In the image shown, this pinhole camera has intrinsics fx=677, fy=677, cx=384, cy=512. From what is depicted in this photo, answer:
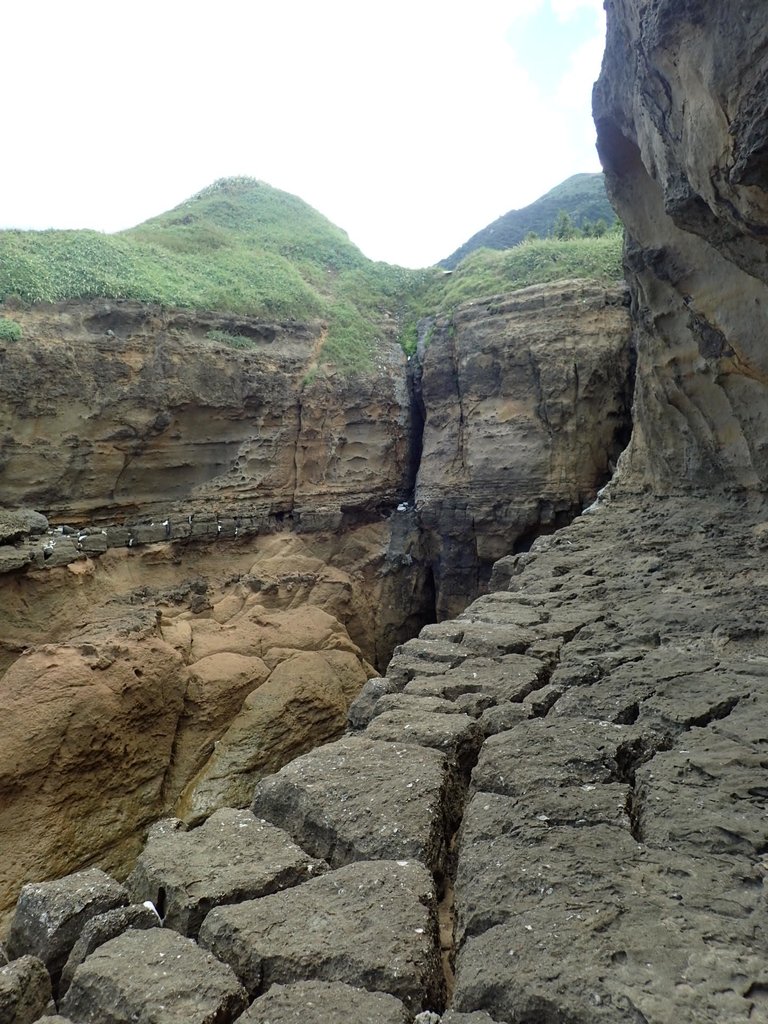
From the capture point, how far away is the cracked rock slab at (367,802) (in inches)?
137

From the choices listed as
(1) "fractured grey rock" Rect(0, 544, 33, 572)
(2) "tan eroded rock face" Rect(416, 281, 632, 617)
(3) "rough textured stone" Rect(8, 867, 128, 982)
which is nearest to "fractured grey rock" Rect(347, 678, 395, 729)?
(3) "rough textured stone" Rect(8, 867, 128, 982)

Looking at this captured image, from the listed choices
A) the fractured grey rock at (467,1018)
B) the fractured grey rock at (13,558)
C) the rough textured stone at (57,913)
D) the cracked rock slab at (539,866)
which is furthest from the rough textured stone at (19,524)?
the fractured grey rock at (467,1018)

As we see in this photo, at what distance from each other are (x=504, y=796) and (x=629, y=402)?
37.5ft

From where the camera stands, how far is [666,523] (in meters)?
8.68

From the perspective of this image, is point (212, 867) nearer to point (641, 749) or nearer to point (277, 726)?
point (641, 749)

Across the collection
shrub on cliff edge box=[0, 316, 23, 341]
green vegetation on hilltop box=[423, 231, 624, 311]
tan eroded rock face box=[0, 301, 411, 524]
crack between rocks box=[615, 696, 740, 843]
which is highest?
green vegetation on hilltop box=[423, 231, 624, 311]

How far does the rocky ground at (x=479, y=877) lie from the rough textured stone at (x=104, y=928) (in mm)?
11

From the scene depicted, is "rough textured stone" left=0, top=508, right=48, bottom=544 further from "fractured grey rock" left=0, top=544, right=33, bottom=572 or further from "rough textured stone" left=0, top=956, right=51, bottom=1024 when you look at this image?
"rough textured stone" left=0, top=956, right=51, bottom=1024

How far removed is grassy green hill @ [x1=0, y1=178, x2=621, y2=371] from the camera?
13.3m

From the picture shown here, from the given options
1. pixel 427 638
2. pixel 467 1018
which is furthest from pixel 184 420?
pixel 467 1018

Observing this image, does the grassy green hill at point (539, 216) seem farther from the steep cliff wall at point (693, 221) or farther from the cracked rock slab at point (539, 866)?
the cracked rock slab at point (539, 866)

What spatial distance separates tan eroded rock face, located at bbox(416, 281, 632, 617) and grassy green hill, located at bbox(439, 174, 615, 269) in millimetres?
27204

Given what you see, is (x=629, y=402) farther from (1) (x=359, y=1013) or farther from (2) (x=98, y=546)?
(1) (x=359, y=1013)

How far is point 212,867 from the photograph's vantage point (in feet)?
11.3
